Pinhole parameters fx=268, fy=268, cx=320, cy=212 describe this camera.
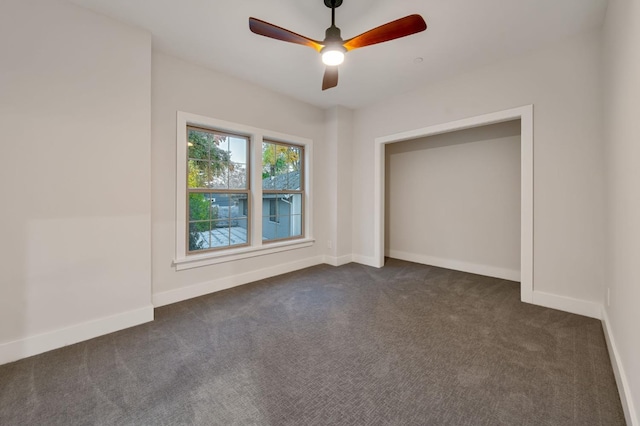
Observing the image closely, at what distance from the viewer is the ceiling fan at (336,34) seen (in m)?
1.95

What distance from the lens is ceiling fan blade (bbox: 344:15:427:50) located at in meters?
1.89

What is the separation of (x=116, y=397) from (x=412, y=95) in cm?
457

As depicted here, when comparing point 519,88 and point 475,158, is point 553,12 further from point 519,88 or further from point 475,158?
point 475,158

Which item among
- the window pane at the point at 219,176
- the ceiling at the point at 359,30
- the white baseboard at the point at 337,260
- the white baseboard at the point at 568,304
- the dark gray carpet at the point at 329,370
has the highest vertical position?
the ceiling at the point at 359,30

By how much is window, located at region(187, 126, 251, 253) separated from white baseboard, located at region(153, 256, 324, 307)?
1.46 feet

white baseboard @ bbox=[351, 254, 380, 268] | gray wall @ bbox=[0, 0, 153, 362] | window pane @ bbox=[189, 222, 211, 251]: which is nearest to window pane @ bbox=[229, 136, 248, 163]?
window pane @ bbox=[189, 222, 211, 251]

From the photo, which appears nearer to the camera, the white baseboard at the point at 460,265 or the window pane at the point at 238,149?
the window pane at the point at 238,149

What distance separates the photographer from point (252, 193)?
386 centimetres

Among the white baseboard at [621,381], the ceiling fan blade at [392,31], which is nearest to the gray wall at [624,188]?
the white baseboard at [621,381]

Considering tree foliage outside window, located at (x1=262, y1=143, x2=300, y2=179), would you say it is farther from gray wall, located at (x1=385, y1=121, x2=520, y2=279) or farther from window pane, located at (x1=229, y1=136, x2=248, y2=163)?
gray wall, located at (x1=385, y1=121, x2=520, y2=279)

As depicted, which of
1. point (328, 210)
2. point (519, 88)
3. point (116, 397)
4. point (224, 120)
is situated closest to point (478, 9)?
point (519, 88)

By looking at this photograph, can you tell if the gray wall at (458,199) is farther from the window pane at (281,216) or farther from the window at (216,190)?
the window at (216,190)

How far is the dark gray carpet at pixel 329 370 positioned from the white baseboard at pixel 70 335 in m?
0.10

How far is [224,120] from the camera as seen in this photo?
3.48 meters
